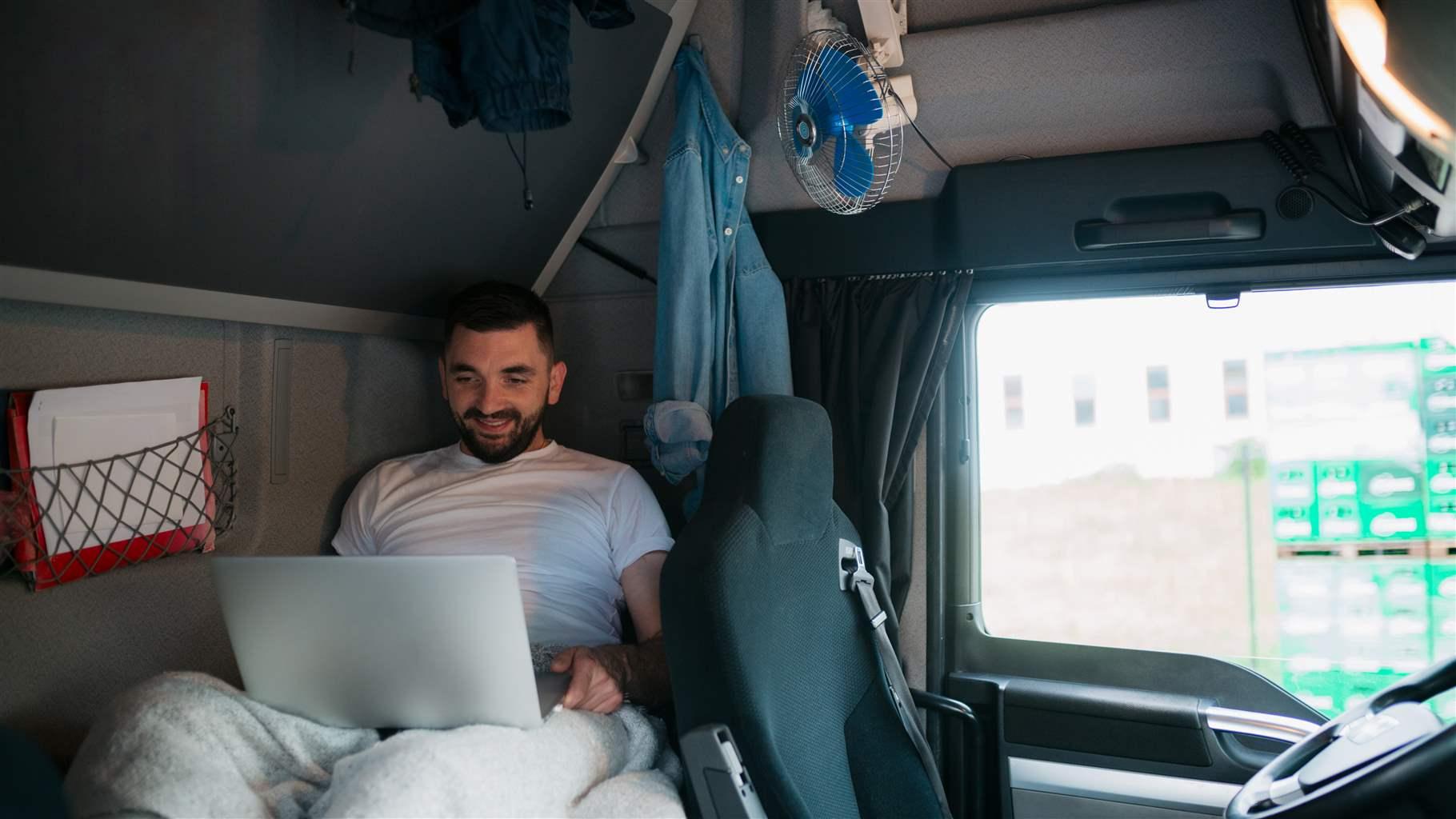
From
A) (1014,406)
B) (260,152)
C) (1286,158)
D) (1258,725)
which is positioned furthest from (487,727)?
(1286,158)

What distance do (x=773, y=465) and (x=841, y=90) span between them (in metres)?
0.95

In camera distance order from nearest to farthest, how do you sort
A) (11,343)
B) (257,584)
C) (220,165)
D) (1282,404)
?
1. (257,584)
2. (11,343)
3. (220,165)
4. (1282,404)

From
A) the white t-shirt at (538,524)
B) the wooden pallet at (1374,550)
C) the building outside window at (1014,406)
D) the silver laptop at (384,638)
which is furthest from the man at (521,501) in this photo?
the wooden pallet at (1374,550)

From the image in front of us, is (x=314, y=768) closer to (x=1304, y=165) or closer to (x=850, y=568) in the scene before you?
(x=850, y=568)

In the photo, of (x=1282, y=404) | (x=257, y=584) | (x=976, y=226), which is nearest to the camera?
(x=257, y=584)

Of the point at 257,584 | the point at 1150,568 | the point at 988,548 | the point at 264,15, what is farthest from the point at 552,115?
the point at 1150,568

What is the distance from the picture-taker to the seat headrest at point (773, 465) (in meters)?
1.62

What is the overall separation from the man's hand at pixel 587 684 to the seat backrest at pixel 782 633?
1.21 feet

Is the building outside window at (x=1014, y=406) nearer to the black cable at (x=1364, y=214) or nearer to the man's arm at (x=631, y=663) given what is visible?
the black cable at (x=1364, y=214)

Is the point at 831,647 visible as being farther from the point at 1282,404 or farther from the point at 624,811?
the point at 1282,404

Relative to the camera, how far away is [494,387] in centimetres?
238

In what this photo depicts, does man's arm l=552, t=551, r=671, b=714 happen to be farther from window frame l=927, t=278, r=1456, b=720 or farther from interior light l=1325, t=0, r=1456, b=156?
interior light l=1325, t=0, r=1456, b=156

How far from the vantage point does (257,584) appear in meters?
1.52

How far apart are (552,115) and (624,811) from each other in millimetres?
1202
